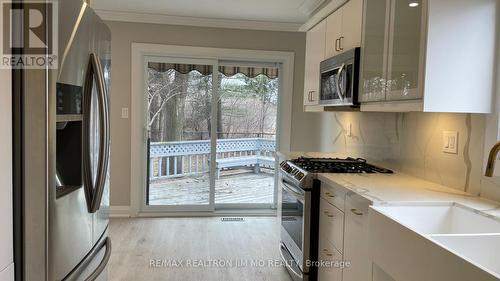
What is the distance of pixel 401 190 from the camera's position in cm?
201

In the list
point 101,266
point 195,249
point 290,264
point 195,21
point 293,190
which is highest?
point 195,21

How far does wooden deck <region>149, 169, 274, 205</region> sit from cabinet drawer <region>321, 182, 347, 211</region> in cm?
257

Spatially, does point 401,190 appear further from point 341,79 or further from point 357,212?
point 341,79

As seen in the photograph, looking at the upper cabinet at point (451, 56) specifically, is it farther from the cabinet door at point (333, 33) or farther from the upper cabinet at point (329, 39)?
the cabinet door at point (333, 33)

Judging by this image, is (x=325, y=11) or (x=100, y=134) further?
(x=325, y=11)

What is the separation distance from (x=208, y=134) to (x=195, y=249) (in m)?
1.56

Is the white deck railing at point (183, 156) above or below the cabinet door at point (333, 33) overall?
below

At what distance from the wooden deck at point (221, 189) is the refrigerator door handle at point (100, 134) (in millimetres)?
3048

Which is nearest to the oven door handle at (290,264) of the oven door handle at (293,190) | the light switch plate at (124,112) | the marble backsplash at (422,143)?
the oven door handle at (293,190)

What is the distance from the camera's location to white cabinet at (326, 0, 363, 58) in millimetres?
2576

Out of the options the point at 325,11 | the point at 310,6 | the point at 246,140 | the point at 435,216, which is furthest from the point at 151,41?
the point at 435,216

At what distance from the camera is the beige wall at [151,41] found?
14.5ft

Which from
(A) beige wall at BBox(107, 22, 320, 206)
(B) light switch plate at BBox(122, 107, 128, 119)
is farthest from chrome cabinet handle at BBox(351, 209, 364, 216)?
(B) light switch plate at BBox(122, 107, 128, 119)

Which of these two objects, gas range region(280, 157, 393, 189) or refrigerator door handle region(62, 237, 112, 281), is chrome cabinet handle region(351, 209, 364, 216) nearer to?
gas range region(280, 157, 393, 189)
